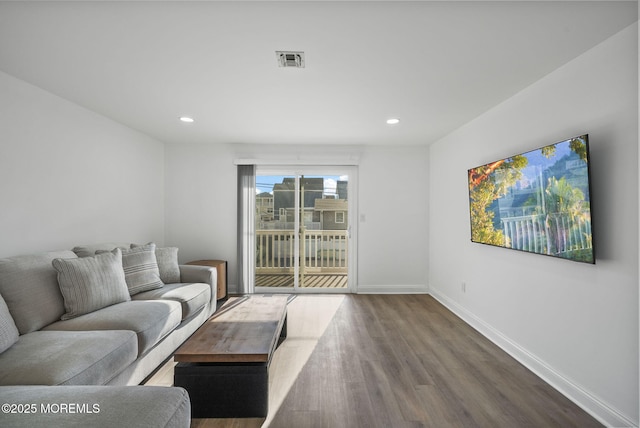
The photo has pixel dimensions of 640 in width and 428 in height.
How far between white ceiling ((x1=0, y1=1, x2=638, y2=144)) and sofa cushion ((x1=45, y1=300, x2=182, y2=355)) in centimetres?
185

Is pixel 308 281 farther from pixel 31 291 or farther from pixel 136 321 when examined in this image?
pixel 31 291

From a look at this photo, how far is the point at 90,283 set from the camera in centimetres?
221

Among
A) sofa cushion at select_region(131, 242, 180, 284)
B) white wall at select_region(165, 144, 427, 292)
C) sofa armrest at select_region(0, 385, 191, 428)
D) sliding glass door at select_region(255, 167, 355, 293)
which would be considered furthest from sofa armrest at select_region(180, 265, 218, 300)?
sofa armrest at select_region(0, 385, 191, 428)

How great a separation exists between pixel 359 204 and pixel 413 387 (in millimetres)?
2825

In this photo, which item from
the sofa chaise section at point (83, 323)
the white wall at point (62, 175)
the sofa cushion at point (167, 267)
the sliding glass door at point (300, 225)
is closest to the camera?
the sofa chaise section at point (83, 323)

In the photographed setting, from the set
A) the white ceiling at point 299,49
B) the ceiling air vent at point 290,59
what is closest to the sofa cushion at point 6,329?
the white ceiling at point 299,49

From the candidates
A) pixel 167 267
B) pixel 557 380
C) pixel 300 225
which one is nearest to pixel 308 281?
pixel 300 225

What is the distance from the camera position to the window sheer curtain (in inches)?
174

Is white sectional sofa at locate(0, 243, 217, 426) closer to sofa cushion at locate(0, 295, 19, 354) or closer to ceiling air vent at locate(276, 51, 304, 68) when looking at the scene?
sofa cushion at locate(0, 295, 19, 354)

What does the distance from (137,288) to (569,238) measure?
11.8 ft

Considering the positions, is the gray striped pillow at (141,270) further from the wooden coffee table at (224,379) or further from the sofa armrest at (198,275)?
the wooden coffee table at (224,379)

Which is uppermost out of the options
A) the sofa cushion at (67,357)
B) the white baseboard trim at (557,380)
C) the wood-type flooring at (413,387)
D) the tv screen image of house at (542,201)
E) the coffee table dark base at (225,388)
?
the tv screen image of house at (542,201)

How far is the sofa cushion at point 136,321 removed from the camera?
6.58 ft

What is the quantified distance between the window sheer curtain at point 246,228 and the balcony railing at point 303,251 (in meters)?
0.27
